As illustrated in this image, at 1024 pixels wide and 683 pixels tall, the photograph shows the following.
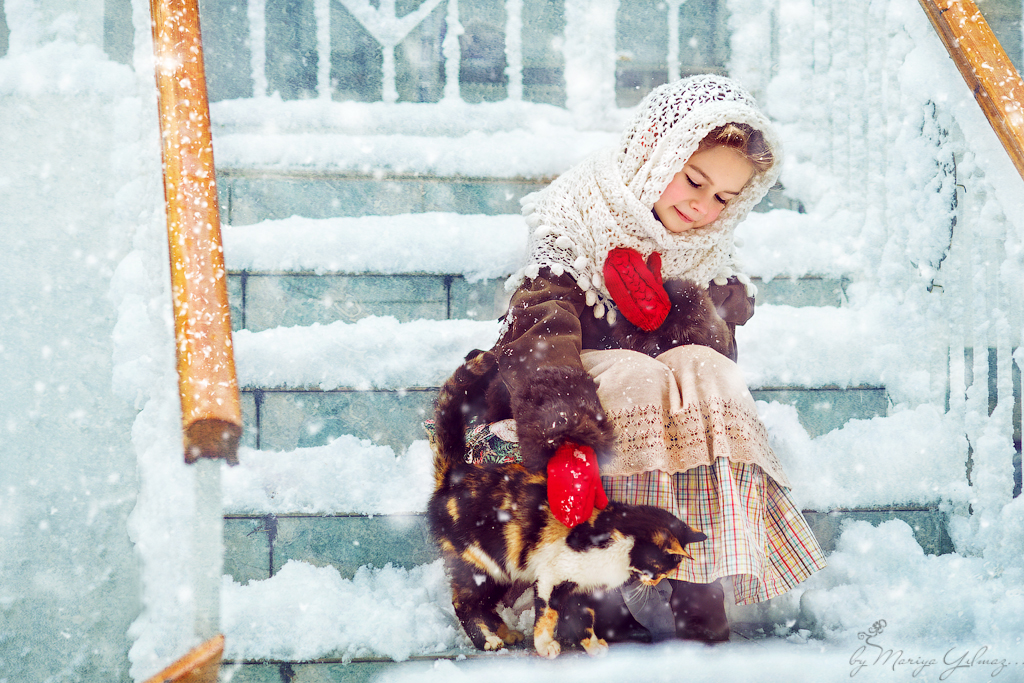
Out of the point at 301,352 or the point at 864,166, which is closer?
the point at 301,352

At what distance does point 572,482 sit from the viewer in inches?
44.5

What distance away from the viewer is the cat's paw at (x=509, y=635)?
1.37m

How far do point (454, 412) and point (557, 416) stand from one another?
366 millimetres

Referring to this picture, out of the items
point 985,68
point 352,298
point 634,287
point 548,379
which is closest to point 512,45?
point 352,298

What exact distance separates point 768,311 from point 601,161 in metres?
0.84

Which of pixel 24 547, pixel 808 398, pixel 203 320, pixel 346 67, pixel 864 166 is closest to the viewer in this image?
pixel 203 320

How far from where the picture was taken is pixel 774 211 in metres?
2.04

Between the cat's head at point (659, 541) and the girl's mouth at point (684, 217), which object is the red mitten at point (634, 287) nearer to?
the girl's mouth at point (684, 217)

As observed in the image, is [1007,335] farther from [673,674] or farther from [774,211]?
[673,674]

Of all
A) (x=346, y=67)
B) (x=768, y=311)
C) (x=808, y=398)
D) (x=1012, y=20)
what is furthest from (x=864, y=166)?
(x=346, y=67)

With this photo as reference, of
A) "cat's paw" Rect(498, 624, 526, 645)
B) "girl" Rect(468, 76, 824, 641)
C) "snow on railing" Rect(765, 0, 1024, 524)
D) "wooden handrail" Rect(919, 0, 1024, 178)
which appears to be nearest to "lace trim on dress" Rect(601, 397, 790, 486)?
"girl" Rect(468, 76, 824, 641)

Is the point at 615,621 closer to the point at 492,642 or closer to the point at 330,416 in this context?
the point at 492,642

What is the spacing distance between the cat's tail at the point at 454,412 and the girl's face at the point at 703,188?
555 mm

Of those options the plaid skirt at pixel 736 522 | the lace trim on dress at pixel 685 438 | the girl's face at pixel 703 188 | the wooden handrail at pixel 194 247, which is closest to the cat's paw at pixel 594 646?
the plaid skirt at pixel 736 522
